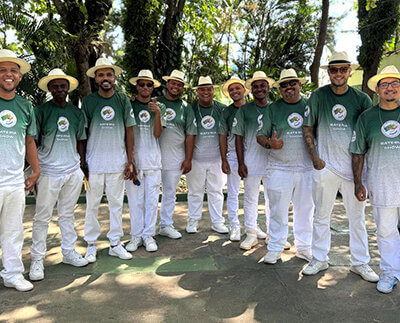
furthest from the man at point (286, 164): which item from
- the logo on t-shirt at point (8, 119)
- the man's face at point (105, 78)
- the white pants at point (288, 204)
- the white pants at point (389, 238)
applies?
the logo on t-shirt at point (8, 119)

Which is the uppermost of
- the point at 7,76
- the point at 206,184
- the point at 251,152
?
the point at 7,76

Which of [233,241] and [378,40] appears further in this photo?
[378,40]

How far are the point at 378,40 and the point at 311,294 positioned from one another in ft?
25.4

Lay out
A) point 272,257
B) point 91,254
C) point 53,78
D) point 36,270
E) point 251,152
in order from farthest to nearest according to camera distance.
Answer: point 251,152 < point 91,254 < point 272,257 < point 53,78 < point 36,270

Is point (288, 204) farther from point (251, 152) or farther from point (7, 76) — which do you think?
point (7, 76)

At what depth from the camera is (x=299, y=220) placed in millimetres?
4633

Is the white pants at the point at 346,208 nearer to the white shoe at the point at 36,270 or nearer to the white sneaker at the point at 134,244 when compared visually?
the white sneaker at the point at 134,244

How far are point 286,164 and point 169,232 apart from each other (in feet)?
6.99

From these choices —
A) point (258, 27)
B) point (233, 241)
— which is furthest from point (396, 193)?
point (258, 27)

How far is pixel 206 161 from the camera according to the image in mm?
5664

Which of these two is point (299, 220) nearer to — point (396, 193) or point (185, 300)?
point (396, 193)

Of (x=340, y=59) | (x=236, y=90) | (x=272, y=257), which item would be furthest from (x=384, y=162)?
(x=236, y=90)

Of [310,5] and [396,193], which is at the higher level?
[310,5]

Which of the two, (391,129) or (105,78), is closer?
(391,129)
